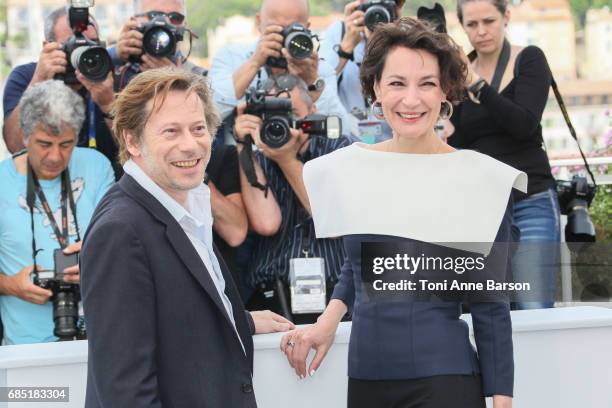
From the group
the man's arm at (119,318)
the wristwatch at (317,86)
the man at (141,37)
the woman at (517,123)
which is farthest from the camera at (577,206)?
the man's arm at (119,318)

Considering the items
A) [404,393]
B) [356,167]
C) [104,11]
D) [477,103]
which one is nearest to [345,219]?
[356,167]

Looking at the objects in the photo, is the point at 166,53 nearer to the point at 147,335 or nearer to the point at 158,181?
the point at 158,181

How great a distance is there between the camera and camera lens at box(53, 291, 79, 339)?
3609 millimetres

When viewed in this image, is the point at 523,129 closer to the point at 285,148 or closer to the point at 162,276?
the point at 285,148

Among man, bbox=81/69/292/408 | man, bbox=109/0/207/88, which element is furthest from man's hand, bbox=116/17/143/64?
man, bbox=81/69/292/408

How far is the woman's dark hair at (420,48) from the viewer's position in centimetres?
246

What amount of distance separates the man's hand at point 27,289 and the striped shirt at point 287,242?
794 millimetres

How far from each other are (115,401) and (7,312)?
70.7 inches

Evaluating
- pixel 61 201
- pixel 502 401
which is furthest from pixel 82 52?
pixel 502 401

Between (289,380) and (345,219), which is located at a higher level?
(345,219)

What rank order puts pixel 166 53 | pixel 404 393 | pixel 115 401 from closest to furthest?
pixel 115 401, pixel 404 393, pixel 166 53

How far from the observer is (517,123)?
3.98 meters

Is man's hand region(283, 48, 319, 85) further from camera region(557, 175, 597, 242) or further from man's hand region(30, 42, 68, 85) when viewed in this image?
camera region(557, 175, 597, 242)

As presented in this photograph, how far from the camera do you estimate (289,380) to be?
9.79 ft
